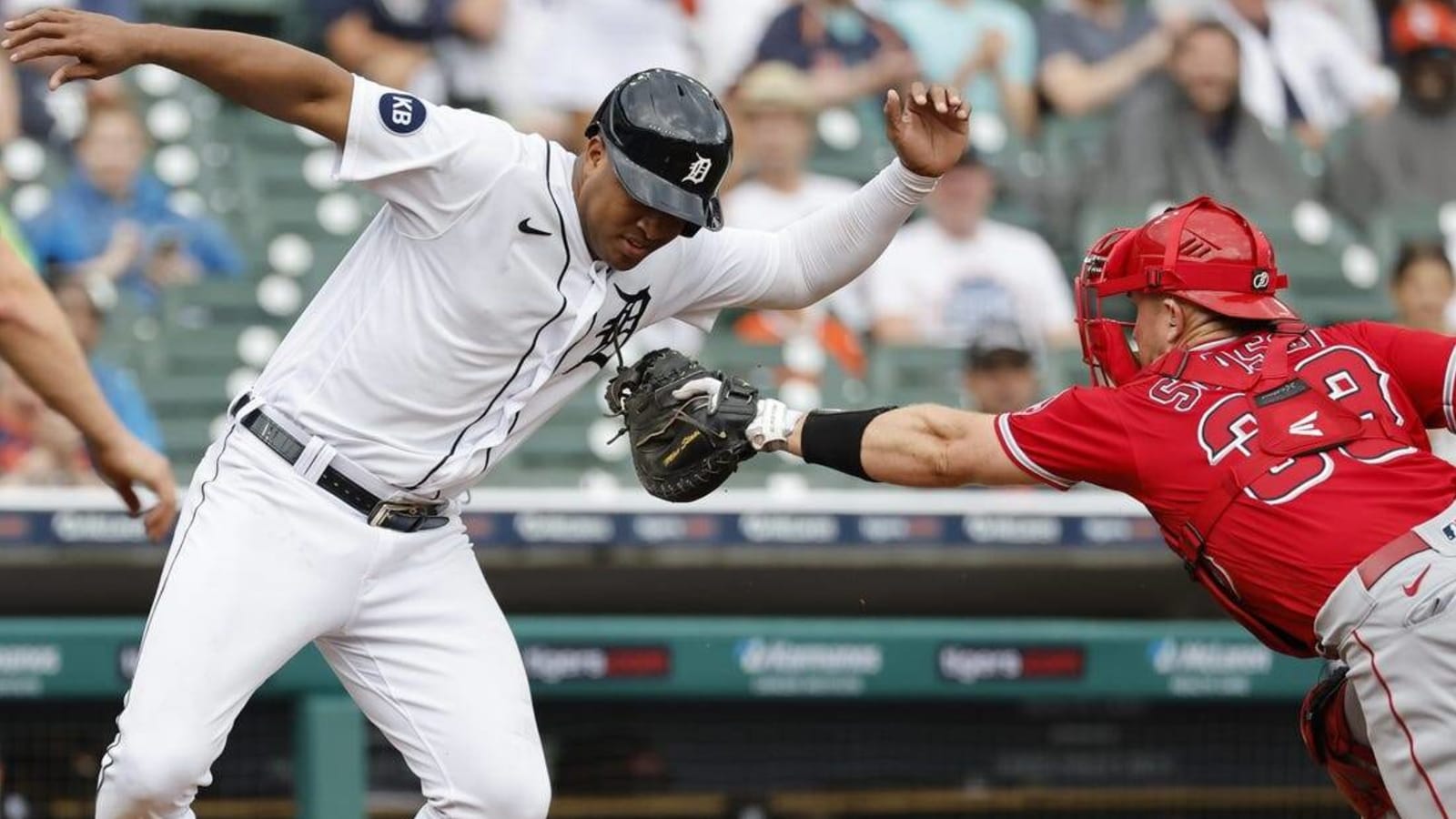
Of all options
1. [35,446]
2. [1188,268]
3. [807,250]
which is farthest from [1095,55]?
[1188,268]

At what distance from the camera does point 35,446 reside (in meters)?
6.25

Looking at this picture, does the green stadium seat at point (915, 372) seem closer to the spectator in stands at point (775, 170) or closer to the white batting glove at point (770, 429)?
the spectator in stands at point (775, 170)

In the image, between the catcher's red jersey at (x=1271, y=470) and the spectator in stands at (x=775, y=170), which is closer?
the catcher's red jersey at (x=1271, y=470)

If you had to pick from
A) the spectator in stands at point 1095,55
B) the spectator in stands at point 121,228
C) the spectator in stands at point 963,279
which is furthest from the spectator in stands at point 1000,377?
the spectator in stands at point 121,228

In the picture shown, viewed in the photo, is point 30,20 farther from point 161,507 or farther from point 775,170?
point 775,170

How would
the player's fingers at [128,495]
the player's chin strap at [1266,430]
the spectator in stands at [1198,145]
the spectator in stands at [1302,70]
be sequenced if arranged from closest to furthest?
1. the player's chin strap at [1266,430]
2. the player's fingers at [128,495]
3. the spectator in stands at [1198,145]
4. the spectator in stands at [1302,70]

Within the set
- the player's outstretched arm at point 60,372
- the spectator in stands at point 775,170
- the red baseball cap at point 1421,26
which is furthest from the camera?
the red baseball cap at point 1421,26

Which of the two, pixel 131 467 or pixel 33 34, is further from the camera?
pixel 131 467

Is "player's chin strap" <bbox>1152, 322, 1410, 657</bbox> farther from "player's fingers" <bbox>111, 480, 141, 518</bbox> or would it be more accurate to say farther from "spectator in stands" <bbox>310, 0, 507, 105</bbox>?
"spectator in stands" <bbox>310, 0, 507, 105</bbox>

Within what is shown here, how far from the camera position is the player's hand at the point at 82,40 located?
3355 millimetres

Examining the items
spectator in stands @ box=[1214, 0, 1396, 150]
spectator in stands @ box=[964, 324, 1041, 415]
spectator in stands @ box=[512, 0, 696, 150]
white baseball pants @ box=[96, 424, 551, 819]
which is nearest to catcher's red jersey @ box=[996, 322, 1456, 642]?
white baseball pants @ box=[96, 424, 551, 819]

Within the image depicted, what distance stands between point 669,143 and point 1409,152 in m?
5.70

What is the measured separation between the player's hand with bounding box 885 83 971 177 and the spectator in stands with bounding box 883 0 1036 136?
14.0 ft

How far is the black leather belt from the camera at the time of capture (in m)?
3.79
